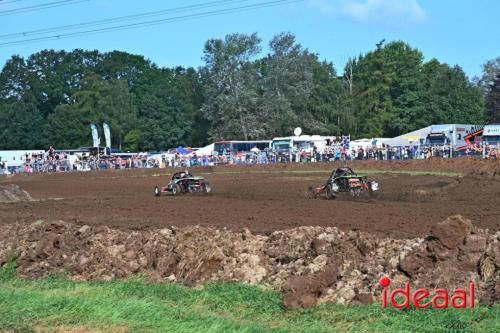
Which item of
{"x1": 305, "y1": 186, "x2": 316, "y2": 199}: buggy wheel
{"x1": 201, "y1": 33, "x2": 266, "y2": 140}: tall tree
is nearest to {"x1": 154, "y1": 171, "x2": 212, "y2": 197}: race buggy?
{"x1": 305, "y1": 186, "x2": 316, "y2": 199}: buggy wheel

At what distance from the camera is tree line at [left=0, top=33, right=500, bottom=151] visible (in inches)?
→ 3472

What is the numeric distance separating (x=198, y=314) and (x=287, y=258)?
A: 2689 millimetres

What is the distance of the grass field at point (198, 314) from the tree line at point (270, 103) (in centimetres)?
7409

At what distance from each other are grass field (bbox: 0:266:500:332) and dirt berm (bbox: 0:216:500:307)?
0.40 meters

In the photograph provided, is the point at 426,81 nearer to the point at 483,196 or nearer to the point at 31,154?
the point at 31,154

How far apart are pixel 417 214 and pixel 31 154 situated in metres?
65.4

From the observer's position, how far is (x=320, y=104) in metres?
95.1

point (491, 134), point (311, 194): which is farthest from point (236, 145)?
point (311, 194)

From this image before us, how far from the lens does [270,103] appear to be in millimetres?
88938

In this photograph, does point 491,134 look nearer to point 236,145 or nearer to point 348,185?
point 348,185

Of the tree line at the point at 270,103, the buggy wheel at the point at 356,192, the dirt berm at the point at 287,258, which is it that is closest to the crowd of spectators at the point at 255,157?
the buggy wheel at the point at 356,192

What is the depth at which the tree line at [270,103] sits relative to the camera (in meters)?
88.2

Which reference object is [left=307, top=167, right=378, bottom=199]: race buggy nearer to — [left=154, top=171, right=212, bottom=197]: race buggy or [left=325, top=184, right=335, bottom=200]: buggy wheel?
[left=325, top=184, right=335, bottom=200]: buggy wheel

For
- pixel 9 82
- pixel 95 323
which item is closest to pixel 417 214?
pixel 95 323
